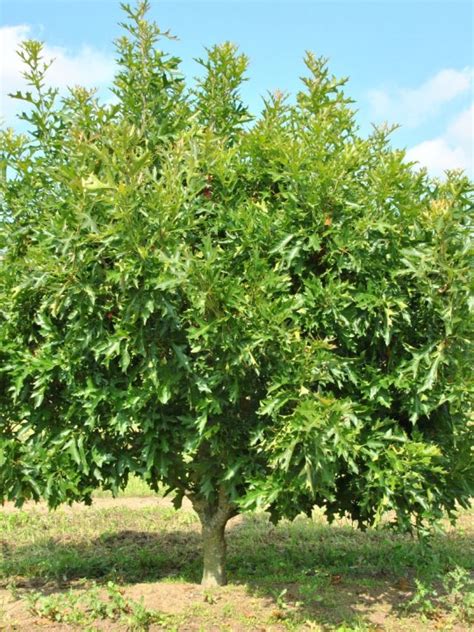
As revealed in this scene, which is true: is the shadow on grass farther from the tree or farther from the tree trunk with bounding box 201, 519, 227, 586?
the tree

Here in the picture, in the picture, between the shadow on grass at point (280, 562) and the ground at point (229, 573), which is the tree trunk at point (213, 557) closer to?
the ground at point (229, 573)

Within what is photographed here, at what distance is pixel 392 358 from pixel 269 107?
2.13m

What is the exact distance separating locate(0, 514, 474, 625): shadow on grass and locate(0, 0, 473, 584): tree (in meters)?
0.80

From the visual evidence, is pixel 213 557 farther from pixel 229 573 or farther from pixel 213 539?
pixel 229 573

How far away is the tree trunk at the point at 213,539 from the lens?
6240 mm

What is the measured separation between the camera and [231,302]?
186 inches

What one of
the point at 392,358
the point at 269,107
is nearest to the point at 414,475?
the point at 392,358

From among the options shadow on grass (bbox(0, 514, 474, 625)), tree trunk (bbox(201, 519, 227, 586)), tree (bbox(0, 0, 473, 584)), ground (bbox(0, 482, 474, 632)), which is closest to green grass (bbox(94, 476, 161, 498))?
ground (bbox(0, 482, 474, 632))

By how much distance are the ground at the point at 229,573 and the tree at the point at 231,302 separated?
776mm

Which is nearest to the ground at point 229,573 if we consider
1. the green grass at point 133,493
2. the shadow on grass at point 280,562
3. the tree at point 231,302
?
the shadow on grass at point 280,562

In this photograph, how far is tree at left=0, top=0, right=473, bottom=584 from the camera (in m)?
4.77

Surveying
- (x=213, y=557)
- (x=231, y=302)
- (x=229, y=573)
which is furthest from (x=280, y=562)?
(x=231, y=302)

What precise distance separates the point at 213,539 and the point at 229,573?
99 cm

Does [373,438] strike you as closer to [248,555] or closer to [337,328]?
[337,328]
